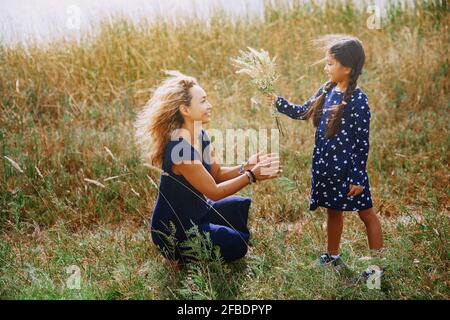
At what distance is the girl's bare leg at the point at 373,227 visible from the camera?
3.41 meters

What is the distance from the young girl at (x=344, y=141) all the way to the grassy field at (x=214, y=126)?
25 cm

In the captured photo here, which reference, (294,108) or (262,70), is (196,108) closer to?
(262,70)

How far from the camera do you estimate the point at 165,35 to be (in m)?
7.66

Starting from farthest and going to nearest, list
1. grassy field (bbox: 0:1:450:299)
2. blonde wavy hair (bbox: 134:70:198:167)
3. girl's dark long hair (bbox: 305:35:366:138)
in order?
blonde wavy hair (bbox: 134:70:198:167)
grassy field (bbox: 0:1:450:299)
girl's dark long hair (bbox: 305:35:366:138)

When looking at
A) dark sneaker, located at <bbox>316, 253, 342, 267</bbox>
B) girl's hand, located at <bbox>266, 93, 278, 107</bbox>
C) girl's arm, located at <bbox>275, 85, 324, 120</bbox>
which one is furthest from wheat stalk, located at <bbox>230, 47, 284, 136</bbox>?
dark sneaker, located at <bbox>316, 253, 342, 267</bbox>

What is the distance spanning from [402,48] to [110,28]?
3880 mm

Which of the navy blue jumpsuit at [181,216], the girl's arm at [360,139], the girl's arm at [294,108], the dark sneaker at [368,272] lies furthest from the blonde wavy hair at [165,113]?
the dark sneaker at [368,272]

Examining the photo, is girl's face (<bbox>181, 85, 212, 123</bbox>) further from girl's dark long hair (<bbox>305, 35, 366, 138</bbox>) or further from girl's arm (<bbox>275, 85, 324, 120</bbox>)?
girl's dark long hair (<bbox>305, 35, 366, 138</bbox>)

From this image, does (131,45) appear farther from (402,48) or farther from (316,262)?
(316,262)

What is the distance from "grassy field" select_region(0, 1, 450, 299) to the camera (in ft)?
11.1

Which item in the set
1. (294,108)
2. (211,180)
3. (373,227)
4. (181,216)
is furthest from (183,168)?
(373,227)

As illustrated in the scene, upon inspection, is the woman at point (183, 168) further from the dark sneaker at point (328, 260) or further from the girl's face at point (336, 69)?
the girl's face at point (336, 69)

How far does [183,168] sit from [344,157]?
0.97 meters

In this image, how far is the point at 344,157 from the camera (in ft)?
10.8
